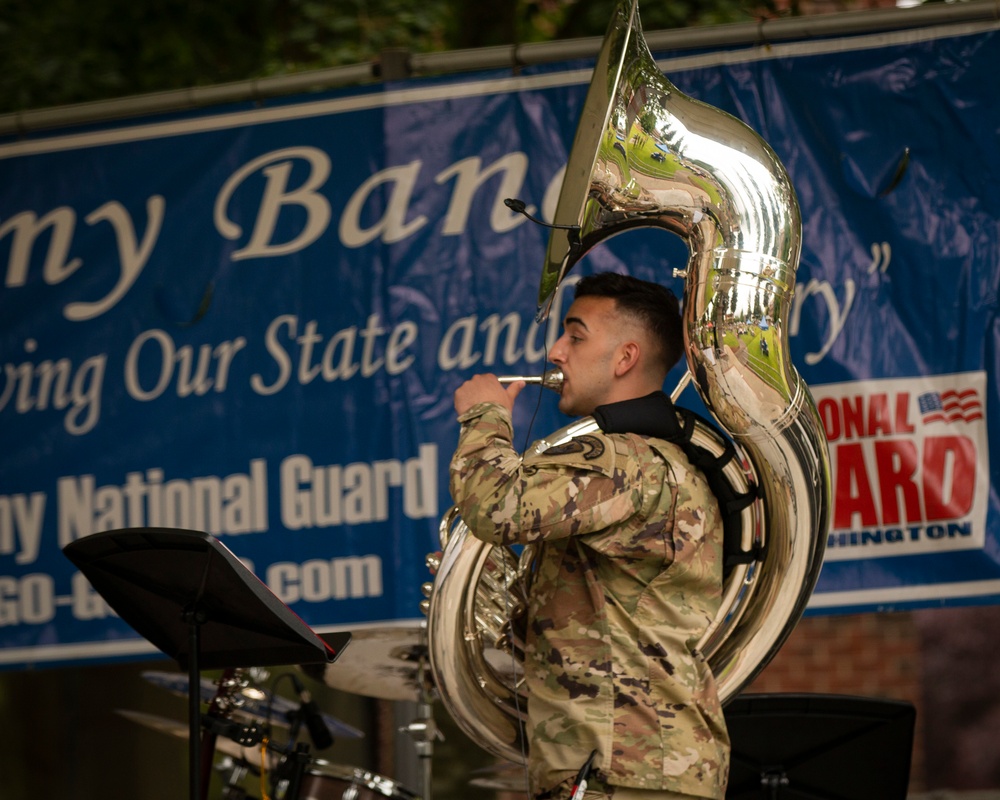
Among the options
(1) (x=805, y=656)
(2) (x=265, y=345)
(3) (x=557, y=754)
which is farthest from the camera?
(1) (x=805, y=656)

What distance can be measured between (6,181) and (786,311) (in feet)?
9.74

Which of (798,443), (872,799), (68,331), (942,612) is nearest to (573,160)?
(798,443)

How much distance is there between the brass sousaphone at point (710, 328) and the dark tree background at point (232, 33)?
2.64 m

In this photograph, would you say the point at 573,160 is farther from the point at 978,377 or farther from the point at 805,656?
the point at 805,656

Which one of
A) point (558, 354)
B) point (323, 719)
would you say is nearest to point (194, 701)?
point (558, 354)

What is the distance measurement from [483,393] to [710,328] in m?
0.52

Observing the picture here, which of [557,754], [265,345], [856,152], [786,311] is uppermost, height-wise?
[856,152]

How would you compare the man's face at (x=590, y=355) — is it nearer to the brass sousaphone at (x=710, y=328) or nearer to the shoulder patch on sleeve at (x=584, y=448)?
the brass sousaphone at (x=710, y=328)

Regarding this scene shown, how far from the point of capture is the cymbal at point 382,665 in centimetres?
348

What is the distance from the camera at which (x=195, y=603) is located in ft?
9.16

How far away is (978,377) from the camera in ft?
13.0

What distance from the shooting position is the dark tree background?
5.74 meters

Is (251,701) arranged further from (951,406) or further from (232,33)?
(232,33)

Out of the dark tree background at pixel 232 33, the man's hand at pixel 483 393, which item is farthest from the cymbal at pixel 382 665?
the dark tree background at pixel 232 33
